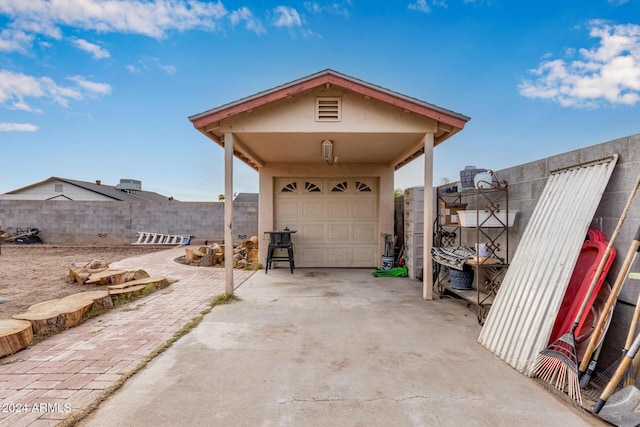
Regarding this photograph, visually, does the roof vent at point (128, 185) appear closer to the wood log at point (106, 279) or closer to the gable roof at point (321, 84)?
the wood log at point (106, 279)

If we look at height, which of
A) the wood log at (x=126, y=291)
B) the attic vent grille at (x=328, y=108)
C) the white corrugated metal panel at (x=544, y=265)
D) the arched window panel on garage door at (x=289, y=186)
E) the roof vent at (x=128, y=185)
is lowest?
the wood log at (x=126, y=291)

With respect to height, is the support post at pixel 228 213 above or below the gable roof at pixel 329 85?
below

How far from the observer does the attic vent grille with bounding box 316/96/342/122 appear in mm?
4262

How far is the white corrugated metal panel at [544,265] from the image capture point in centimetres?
227

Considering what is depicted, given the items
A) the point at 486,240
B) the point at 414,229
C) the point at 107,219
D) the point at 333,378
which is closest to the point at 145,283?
the point at 333,378

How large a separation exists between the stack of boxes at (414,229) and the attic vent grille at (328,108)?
85.2 inches

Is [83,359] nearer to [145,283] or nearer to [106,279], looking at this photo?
[145,283]

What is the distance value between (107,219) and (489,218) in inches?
525

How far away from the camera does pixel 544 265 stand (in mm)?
2531

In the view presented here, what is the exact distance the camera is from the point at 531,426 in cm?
162

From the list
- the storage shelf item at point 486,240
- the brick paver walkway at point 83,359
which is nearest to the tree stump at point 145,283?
the brick paver walkway at point 83,359

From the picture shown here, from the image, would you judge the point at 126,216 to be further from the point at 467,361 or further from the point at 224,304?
the point at 467,361

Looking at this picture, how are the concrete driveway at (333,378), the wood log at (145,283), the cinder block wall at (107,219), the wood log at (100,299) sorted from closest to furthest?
1. the concrete driveway at (333,378)
2. the wood log at (100,299)
3. the wood log at (145,283)
4. the cinder block wall at (107,219)

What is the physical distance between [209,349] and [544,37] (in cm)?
899
